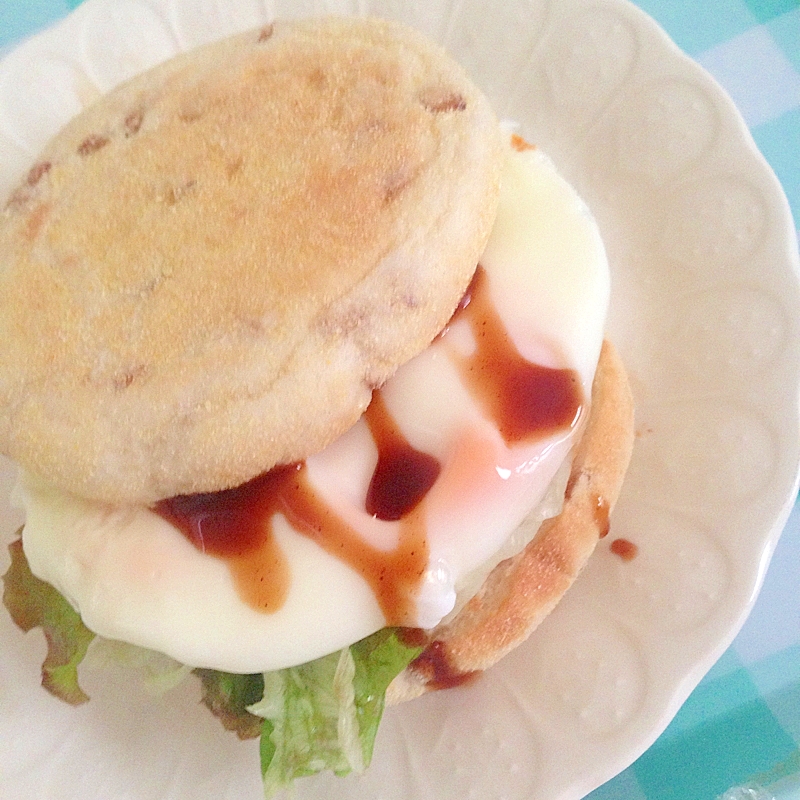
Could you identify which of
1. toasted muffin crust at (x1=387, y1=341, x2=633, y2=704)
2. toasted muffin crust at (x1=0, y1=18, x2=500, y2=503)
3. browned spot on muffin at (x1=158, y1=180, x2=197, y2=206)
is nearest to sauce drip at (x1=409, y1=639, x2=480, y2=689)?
toasted muffin crust at (x1=387, y1=341, x2=633, y2=704)

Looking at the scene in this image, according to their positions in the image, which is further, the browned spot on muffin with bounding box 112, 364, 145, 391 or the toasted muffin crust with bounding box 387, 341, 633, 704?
the toasted muffin crust with bounding box 387, 341, 633, 704

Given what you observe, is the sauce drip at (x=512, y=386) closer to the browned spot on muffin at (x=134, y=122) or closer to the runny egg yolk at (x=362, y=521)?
the runny egg yolk at (x=362, y=521)

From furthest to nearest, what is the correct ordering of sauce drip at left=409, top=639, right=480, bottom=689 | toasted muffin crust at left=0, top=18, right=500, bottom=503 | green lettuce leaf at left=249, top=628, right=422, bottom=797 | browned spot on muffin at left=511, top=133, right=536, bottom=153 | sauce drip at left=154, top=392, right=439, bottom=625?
browned spot on muffin at left=511, top=133, right=536, bottom=153
sauce drip at left=409, top=639, right=480, bottom=689
green lettuce leaf at left=249, top=628, right=422, bottom=797
sauce drip at left=154, top=392, right=439, bottom=625
toasted muffin crust at left=0, top=18, right=500, bottom=503

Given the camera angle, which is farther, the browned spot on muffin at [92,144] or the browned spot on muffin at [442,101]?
the browned spot on muffin at [92,144]

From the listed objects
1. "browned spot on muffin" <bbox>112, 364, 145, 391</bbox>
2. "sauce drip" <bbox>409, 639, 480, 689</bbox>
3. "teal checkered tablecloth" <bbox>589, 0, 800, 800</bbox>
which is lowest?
→ "teal checkered tablecloth" <bbox>589, 0, 800, 800</bbox>

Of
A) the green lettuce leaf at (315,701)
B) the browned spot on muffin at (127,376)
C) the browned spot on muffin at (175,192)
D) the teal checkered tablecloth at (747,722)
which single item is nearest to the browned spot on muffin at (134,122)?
the browned spot on muffin at (175,192)

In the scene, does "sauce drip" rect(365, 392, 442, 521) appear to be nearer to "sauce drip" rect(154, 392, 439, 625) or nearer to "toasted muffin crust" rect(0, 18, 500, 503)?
"sauce drip" rect(154, 392, 439, 625)

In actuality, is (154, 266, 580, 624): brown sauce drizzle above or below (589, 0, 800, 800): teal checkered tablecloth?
above

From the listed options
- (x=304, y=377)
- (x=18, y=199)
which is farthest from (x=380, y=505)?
(x=18, y=199)

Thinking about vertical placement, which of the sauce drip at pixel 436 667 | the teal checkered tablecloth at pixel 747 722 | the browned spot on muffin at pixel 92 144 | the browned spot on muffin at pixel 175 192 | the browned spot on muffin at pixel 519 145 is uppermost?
the browned spot on muffin at pixel 92 144
